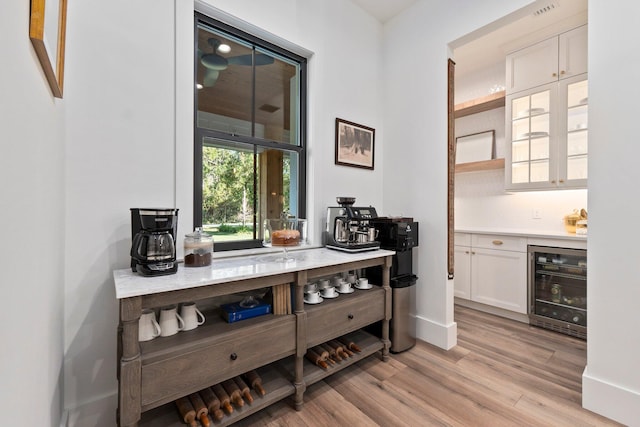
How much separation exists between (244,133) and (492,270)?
304 cm

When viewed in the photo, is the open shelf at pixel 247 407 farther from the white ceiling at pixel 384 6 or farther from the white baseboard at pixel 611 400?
the white ceiling at pixel 384 6

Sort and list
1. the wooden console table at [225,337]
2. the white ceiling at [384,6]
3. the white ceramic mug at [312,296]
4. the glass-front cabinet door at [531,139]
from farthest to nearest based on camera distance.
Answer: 1. the glass-front cabinet door at [531,139]
2. the white ceiling at [384,6]
3. the white ceramic mug at [312,296]
4. the wooden console table at [225,337]

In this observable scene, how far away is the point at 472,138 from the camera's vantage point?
3828 millimetres

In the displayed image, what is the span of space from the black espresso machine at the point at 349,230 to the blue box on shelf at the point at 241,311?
83 centimetres

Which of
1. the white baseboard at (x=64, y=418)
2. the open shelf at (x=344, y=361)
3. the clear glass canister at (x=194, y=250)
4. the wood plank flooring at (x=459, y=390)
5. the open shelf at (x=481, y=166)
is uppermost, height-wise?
the open shelf at (x=481, y=166)

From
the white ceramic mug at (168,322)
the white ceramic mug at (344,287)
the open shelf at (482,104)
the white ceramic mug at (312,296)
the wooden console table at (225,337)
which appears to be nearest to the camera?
the wooden console table at (225,337)

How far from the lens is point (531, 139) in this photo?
3072 millimetres

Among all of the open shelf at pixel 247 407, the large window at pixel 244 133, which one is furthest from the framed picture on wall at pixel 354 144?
the open shelf at pixel 247 407

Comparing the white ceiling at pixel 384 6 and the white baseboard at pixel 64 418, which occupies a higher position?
the white ceiling at pixel 384 6

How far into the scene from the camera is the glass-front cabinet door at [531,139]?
2.93 metres

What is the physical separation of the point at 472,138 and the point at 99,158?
4.11 m

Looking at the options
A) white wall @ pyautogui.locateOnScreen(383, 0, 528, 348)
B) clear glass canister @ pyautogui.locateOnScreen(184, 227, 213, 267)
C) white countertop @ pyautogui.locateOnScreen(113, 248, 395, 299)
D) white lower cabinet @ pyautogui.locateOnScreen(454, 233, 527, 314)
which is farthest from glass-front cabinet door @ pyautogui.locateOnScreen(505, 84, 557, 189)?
clear glass canister @ pyautogui.locateOnScreen(184, 227, 213, 267)

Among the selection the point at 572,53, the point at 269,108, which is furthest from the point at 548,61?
the point at 269,108

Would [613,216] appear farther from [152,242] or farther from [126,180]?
[126,180]
